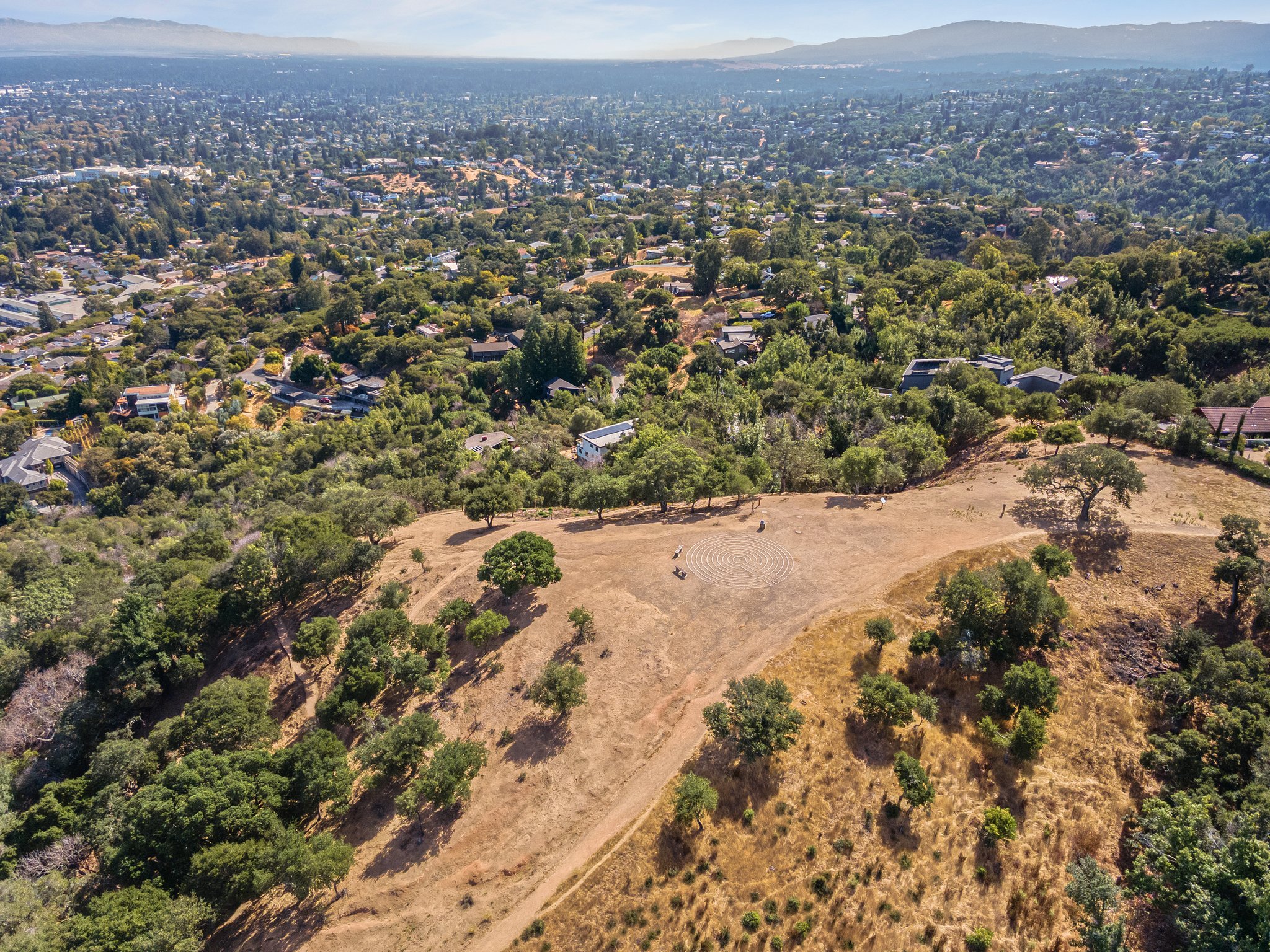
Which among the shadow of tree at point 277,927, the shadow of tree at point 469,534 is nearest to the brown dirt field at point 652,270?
the shadow of tree at point 469,534

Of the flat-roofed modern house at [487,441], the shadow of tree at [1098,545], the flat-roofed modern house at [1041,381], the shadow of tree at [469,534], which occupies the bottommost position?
the flat-roofed modern house at [487,441]

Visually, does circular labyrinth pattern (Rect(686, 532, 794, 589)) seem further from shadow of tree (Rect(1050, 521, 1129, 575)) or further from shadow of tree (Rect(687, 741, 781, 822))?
shadow of tree (Rect(1050, 521, 1129, 575))

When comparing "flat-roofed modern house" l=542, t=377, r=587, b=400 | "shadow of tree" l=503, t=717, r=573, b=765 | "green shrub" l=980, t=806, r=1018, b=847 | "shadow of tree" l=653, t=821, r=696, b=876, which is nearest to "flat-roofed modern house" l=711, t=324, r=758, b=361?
"flat-roofed modern house" l=542, t=377, r=587, b=400

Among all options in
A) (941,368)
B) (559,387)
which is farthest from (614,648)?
(559,387)

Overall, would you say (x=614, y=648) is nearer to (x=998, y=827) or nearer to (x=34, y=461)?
(x=998, y=827)

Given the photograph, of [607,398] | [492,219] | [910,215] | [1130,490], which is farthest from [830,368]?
[492,219]

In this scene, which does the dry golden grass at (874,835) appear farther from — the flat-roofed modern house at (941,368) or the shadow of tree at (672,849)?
the flat-roofed modern house at (941,368)
